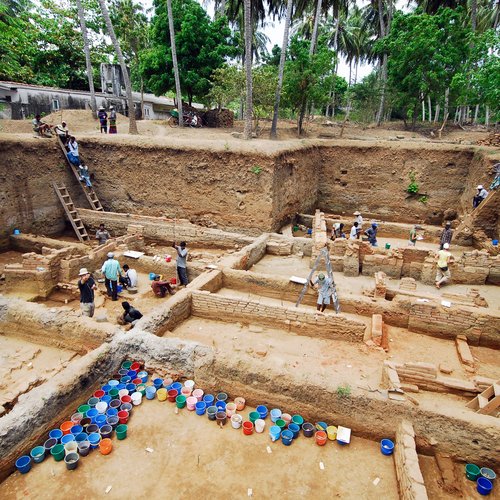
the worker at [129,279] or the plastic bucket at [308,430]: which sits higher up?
the worker at [129,279]

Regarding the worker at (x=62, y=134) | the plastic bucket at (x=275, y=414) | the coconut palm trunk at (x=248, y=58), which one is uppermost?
the coconut palm trunk at (x=248, y=58)

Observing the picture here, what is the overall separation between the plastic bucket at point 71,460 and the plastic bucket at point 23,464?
1.37ft

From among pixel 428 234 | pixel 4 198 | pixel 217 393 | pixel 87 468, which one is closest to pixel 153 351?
pixel 217 393

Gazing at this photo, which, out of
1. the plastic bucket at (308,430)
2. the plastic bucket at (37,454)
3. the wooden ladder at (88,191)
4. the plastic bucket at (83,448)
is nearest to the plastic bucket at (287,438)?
the plastic bucket at (308,430)

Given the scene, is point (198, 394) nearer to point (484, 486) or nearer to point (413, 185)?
point (484, 486)

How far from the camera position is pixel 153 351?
6020 mm

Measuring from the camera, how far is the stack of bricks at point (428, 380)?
570cm

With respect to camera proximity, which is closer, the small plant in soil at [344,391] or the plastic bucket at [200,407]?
the small plant in soil at [344,391]

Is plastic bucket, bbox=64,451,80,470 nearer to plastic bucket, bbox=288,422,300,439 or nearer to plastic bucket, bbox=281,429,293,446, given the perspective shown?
plastic bucket, bbox=281,429,293,446

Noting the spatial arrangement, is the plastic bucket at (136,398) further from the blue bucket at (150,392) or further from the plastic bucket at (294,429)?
the plastic bucket at (294,429)

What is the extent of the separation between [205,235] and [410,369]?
334 inches

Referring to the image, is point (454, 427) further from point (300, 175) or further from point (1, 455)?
point (300, 175)

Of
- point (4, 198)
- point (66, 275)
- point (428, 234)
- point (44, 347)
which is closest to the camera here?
point (44, 347)

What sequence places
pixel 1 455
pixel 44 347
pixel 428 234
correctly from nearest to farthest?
pixel 1 455, pixel 44 347, pixel 428 234
